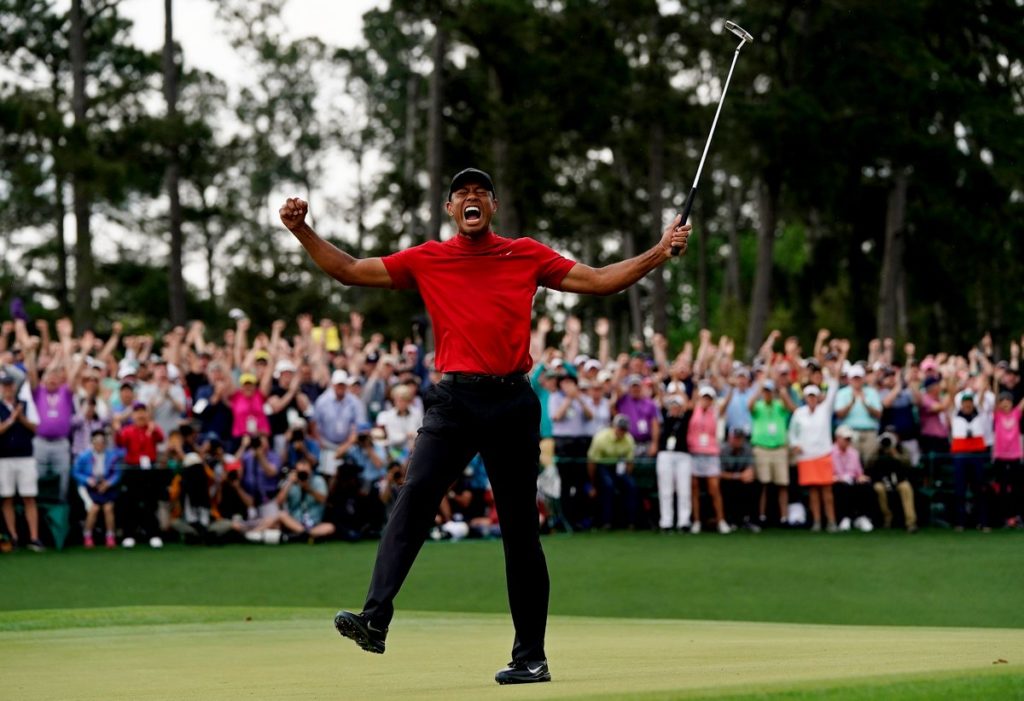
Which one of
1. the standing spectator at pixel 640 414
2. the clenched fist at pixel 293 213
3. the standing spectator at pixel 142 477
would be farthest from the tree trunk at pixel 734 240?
the clenched fist at pixel 293 213

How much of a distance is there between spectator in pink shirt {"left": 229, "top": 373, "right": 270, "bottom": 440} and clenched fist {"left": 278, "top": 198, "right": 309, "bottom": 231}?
13307mm

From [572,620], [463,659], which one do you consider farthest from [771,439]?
[463,659]

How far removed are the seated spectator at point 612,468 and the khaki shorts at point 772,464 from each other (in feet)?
5.50

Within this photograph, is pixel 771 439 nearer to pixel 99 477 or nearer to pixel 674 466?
pixel 674 466

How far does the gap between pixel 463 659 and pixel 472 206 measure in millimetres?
2373

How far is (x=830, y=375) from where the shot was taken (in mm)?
22516

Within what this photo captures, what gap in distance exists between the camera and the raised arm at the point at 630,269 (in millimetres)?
7289

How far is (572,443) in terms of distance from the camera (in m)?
22.2

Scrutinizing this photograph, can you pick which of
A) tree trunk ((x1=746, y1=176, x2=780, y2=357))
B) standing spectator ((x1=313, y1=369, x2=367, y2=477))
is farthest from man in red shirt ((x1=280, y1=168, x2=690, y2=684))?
tree trunk ((x1=746, y1=176, x2=780, y2=357))

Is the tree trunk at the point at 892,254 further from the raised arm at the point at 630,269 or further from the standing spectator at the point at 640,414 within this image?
the raised arm at the point at 630,269

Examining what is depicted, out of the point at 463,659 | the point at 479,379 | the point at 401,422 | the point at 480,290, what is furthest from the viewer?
the point at 401,422

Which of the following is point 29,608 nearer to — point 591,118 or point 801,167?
point 801,167

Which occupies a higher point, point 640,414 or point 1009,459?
point 640,414

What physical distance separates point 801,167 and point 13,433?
983 inches
